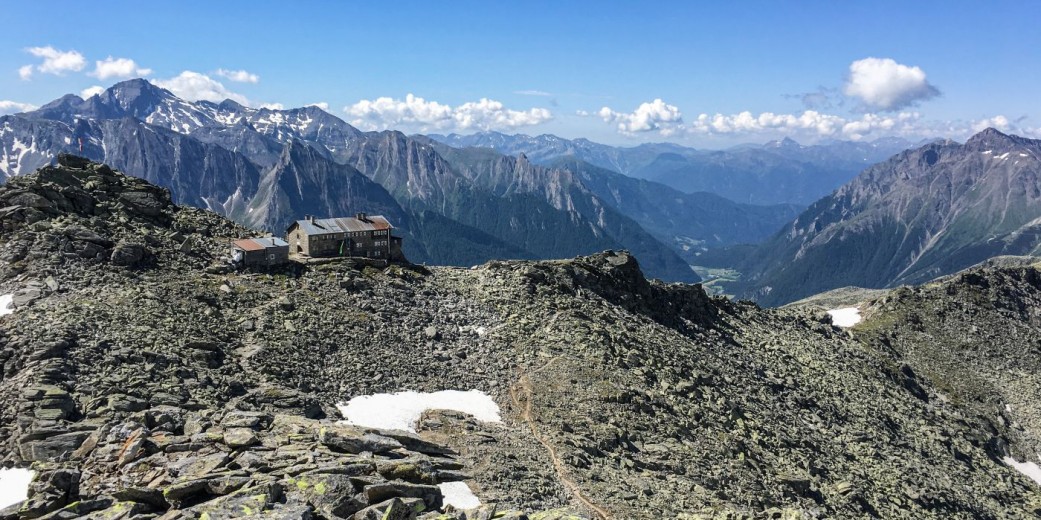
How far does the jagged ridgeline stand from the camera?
32.4m

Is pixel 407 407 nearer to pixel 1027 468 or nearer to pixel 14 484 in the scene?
pixel 14 484

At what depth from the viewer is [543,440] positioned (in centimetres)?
4816

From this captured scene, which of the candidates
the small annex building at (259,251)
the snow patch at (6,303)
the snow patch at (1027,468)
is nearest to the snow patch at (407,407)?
the small annex building at (259,251)

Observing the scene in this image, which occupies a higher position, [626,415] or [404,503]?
[404,503]

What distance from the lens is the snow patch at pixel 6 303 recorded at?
49500 mm

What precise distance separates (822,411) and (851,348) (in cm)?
3217

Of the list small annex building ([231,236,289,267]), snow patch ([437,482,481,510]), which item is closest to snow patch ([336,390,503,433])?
snow patch ([437,482,481,510])

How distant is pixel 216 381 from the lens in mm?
46438

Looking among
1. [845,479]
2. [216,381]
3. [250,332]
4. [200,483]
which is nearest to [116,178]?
[250,332]

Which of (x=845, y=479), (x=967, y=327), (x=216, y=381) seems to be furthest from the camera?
(x=967, y=327)

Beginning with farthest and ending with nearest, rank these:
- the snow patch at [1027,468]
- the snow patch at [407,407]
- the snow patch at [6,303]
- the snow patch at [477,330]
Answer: the snow patch at [1027,468] → the snow patch at [477,330] → the snow patch at [6,303] → the snow patch at [407,407]

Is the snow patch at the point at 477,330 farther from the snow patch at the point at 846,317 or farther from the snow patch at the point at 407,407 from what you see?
the snow patch at the point at 846,317

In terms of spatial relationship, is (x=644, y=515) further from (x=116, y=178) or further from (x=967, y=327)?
(x=967, y=327)

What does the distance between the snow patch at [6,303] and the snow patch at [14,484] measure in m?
18.7
